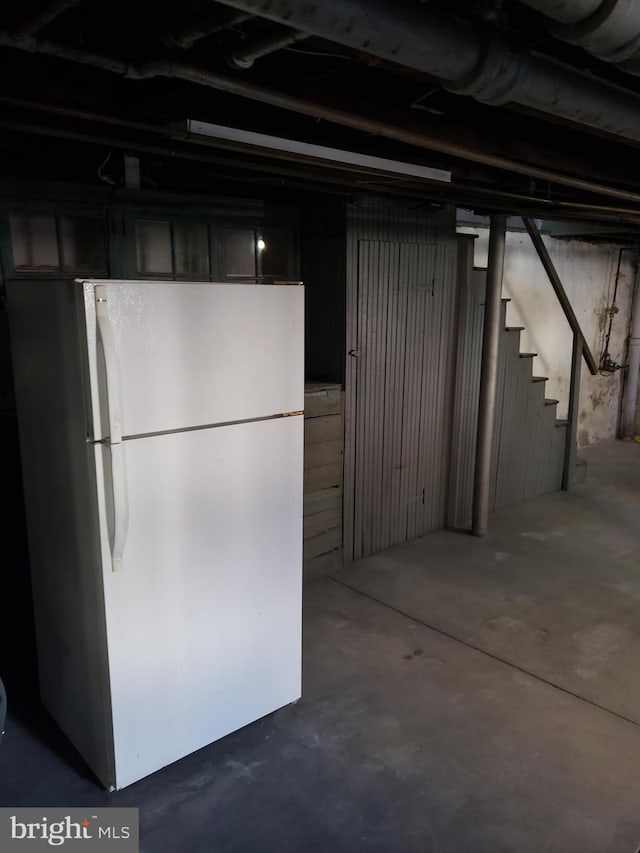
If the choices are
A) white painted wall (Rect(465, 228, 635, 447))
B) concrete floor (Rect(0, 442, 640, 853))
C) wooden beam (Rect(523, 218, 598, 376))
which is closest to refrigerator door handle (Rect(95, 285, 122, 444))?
concrete floor (Rect(0, 442, 640, 853))

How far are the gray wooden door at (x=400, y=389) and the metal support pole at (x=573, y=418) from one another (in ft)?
4.67

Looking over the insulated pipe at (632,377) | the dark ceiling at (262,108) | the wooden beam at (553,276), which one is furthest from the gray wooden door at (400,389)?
the insulated pipe at (632,377)

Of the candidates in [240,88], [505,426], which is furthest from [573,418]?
[240,88]

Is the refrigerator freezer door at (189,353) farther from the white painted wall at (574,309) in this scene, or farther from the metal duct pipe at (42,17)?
the white painted wall at (574,309)

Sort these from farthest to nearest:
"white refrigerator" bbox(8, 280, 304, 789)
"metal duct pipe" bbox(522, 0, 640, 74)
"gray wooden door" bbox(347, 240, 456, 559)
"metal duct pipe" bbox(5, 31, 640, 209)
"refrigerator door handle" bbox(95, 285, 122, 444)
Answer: "gray wooden door" bbox(347, 240, 456, 559) < "white refrigerator" bbox(8, 280, 304, 789) < "refrigerator door handle" bbox(95, 285, 122, 444) < "metal duct pipe" bbox(5, 31, 640, 209) < "metal duct pipe" bbox(522, 0, 640, 74)

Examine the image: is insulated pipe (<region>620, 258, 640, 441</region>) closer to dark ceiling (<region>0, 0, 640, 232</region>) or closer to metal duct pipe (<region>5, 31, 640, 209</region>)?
dark ceiling (<region>0, 0, 640, 232</region>)

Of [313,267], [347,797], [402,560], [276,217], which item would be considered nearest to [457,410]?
[402,560]

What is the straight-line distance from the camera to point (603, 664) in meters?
2.91

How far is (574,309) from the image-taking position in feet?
21.0

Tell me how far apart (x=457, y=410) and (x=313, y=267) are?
1.40 metres

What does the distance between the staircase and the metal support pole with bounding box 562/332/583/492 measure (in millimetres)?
46

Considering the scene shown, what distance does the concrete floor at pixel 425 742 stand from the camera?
2027 mm

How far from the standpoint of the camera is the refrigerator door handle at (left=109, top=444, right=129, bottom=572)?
1899 millimetres

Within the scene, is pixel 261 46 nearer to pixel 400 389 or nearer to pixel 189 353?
pixel 189 353
